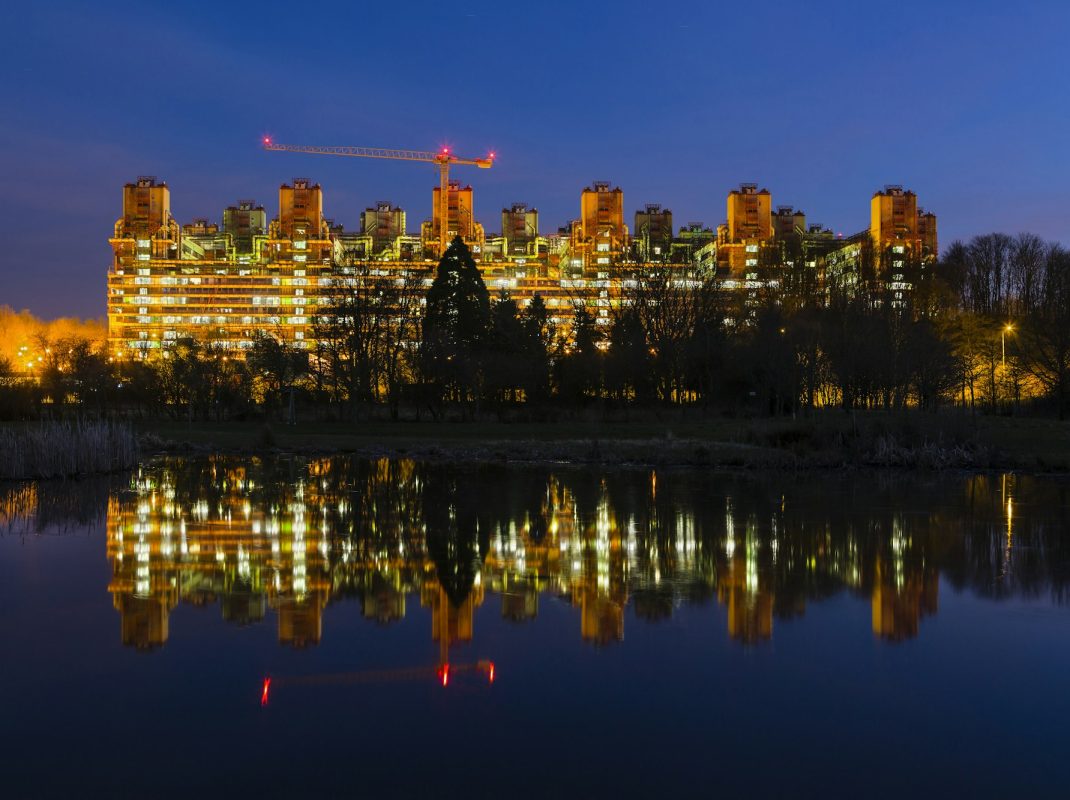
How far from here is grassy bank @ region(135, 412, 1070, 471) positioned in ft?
96.8

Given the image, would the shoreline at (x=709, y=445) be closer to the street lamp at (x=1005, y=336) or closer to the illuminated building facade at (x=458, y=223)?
the street lamp at (x=1005, y=336)

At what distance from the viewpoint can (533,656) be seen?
352 inches

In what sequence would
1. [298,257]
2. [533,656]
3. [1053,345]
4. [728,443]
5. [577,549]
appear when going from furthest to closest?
[298,257]
[1053,345]
[728,443]
[577,549]
[533,656]

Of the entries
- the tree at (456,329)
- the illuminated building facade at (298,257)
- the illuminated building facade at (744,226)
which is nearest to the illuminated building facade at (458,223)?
the illuminated building facade at (298,257)

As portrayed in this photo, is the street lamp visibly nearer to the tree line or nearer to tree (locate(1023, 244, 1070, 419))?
the tree line

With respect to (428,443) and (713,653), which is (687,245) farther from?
(713,653)

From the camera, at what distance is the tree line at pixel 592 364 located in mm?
51750

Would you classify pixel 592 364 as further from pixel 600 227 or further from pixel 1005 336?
pixel 600 227

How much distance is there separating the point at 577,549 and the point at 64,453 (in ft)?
57.0

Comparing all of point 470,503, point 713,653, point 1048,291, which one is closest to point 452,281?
point 1048,291

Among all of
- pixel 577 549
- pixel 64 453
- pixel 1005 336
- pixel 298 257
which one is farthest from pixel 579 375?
pixel 298 257

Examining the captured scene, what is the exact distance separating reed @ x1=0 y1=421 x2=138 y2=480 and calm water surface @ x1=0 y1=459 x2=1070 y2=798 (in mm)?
8044

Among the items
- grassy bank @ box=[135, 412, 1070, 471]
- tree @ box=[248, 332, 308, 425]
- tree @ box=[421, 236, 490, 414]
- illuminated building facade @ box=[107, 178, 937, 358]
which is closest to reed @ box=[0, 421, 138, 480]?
grassy bank @ box=[135, 412, 1070, 471]

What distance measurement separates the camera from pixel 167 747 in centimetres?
671
